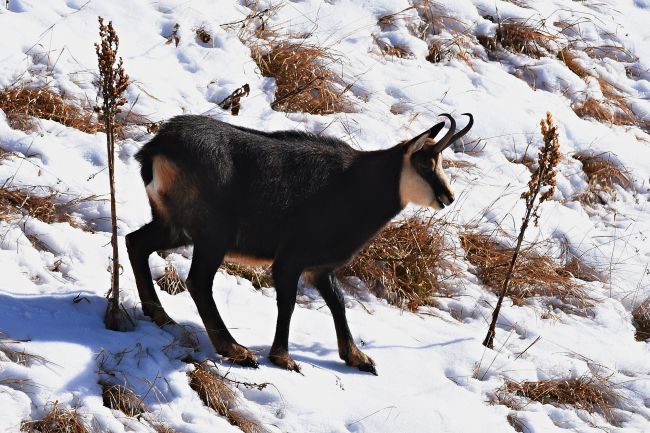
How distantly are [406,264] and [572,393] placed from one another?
164 centimetres

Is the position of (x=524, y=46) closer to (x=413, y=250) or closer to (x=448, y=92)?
(x=448, y=92)

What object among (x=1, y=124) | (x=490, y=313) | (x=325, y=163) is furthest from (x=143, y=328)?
(x=490, y=313)

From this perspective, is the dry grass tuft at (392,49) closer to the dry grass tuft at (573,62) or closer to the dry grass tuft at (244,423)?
the dry grass tuft at (573,62)

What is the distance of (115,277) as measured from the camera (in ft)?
18.5

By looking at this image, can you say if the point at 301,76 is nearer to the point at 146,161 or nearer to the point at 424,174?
the point at 424,174

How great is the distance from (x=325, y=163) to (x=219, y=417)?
72.2 inches

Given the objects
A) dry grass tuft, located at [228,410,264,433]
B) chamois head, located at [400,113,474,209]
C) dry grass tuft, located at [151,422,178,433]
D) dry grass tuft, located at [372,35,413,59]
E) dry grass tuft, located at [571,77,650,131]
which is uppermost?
chamois head, located at [400,113,474,209]

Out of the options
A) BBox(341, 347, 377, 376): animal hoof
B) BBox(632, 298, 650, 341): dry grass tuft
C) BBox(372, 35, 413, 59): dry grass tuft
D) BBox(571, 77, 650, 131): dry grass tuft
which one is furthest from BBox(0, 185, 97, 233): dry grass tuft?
BBox(571, 77, 650, 131): dry grass tuft

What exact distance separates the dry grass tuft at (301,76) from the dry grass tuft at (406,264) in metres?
1.66

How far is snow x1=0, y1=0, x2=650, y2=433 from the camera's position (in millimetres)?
5535

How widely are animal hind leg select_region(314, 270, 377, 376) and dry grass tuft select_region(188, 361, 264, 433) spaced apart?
1.02 metres

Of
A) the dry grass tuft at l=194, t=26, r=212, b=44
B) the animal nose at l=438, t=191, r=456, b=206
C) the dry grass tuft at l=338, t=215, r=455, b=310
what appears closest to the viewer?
the animal nose at l=438, t=191, r=456, b=206

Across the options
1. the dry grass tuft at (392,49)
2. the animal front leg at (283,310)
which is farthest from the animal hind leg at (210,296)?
the dry grass tuft at (392,49)

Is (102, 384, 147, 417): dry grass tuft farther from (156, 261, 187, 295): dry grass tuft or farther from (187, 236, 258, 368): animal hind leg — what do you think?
(156, 261, 187, 295): dry grass tuft
